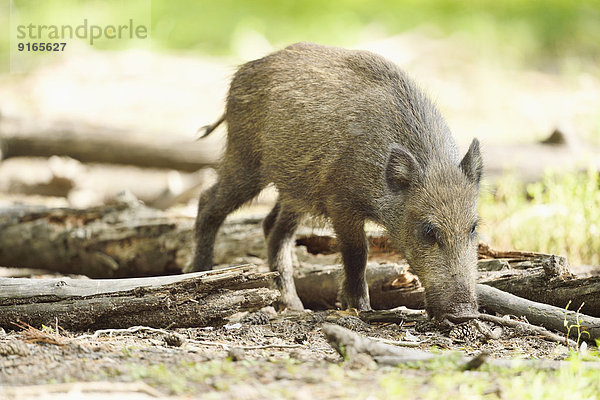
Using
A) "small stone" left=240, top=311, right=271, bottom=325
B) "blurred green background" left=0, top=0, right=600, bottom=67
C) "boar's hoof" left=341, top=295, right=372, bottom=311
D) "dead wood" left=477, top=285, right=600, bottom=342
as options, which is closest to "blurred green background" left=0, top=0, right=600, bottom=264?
"blurred green background" left=0, top=0, right=600, bottom=67

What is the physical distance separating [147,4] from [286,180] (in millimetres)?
11410

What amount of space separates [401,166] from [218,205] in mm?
2057

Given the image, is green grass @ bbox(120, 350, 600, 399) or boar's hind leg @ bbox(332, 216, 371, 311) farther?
boar's hind leg @ bbox(332, 216, 371, 311)

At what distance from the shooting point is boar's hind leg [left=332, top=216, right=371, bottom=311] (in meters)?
5.75

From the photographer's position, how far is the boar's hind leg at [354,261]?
5750mm

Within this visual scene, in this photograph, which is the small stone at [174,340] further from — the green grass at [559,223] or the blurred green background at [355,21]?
the blurred green background at [355,21]

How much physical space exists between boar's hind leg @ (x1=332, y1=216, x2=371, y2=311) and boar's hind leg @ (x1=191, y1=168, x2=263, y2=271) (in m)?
1.14

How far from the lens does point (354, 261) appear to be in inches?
228

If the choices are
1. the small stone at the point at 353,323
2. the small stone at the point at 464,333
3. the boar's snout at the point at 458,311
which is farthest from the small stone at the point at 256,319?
the small stone at the point at 464,333

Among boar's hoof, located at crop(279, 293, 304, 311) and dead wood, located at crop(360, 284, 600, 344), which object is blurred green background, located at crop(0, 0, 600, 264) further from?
dead wood, located at crop(360, 284, 600, 344)

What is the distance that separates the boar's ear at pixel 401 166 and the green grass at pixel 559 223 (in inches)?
66.5

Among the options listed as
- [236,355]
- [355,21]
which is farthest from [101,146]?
[355,21]

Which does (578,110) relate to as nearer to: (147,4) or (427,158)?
(427,158)

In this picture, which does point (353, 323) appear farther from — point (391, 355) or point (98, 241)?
point (98, 241)
